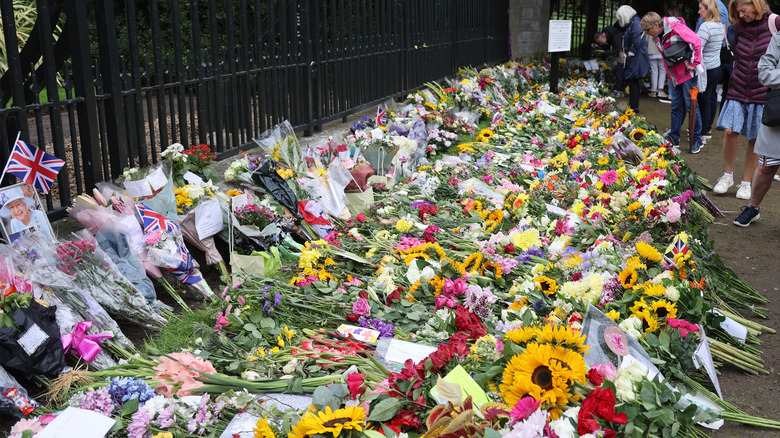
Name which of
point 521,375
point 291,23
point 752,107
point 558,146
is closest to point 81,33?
point 291,23

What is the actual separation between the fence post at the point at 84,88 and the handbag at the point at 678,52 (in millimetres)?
6505

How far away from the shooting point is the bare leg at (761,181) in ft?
16.9

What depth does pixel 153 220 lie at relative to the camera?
3727mm

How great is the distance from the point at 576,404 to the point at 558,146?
5217 millimetres

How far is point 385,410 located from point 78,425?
1090 mm

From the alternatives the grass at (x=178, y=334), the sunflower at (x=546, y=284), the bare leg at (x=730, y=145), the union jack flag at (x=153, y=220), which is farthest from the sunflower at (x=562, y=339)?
the bare leg at (x=730, y=145)

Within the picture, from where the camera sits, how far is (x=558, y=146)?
23.1 ft

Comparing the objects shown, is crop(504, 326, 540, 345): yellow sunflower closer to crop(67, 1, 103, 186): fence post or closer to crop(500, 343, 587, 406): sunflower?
crop(500, 343, 587, 406): sunflower

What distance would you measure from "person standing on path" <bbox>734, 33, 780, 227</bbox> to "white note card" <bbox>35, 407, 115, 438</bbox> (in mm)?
4732

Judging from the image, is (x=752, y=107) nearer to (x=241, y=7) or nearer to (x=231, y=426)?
(x=241, y=7)

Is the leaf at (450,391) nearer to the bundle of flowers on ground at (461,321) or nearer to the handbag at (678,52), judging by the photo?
the bundle of flowers on ground at (461,321)

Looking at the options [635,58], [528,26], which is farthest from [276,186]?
[528,26]

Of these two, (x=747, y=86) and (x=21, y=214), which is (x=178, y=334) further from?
(x=747, y=86)

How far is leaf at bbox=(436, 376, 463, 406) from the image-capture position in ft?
6.77
